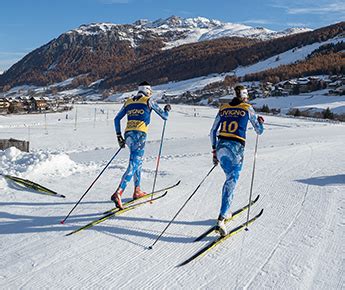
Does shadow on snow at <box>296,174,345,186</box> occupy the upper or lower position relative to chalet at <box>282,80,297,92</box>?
lower

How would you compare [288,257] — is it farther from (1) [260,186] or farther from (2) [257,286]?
(1) [260,186]

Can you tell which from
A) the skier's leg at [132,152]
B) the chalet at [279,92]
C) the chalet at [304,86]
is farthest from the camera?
the chalet at [304,86]

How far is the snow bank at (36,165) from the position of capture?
353 inches

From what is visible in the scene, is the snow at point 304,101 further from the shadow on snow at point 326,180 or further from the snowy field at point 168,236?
the snowy field at point 168,236

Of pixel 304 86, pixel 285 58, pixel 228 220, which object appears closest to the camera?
pixel 228 220

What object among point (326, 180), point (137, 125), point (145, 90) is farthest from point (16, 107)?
point (326, 180)

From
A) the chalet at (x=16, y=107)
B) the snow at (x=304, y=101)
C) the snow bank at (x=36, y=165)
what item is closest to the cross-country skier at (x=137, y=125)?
the snow bank at (x=36, y=165)

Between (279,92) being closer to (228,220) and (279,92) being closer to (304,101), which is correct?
(304,101)

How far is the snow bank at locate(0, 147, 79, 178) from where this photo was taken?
898 cm

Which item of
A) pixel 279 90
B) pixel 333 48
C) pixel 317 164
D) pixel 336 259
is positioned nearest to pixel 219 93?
pixel 279 90

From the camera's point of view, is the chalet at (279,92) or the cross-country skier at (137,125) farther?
→ the chalet at (279,92)

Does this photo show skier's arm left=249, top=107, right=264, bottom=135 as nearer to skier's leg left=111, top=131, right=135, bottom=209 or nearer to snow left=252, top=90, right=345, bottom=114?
skier's leg left=111, top=131, right=135, bottom=209

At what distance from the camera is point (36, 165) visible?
9.24m

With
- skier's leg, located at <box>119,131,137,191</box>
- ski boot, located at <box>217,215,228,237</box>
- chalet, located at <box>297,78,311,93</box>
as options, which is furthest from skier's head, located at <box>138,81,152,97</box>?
chalet, located at <box>297,78,311,93</box>
